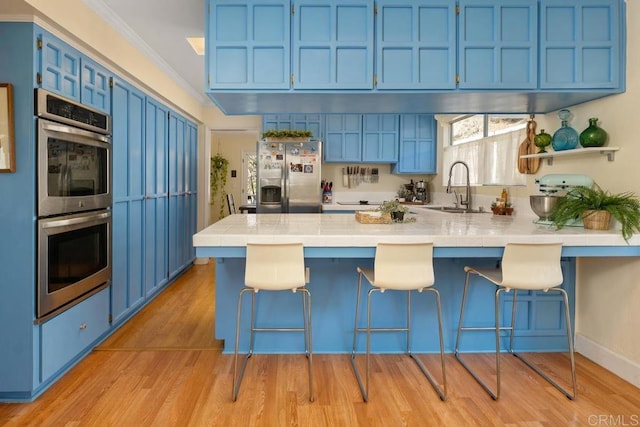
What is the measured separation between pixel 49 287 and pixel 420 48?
2693mm

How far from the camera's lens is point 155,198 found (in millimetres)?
4301

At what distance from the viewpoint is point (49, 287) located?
240 cm

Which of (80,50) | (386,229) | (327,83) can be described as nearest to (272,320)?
(386,229)

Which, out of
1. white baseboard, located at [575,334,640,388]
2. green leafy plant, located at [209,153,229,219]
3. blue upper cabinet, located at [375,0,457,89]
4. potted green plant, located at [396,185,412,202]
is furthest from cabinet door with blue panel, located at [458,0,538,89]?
green leafy plant, located at [209,153,229,219]

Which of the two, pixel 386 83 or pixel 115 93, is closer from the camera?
pixel 386 83

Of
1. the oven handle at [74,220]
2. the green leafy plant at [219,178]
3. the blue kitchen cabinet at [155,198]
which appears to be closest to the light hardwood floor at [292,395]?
the oven handle at [74,220]

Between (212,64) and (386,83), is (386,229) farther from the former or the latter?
(212,64)

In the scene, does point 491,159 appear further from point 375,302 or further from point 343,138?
point 375,302

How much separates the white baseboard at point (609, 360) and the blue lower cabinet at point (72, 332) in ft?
11.3

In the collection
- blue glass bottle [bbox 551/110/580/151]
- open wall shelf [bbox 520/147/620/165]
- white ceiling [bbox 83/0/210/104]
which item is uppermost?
white ceiling [bbox 83/0/210/104]

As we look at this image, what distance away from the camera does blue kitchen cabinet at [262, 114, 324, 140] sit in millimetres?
5621

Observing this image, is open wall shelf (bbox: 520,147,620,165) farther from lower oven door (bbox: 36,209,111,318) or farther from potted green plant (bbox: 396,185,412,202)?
lower oven door (bbox: 36,209,111,318)

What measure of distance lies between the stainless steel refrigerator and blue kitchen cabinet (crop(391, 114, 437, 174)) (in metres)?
1.24

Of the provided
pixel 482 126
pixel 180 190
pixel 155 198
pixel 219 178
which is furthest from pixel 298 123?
pixel 219 178
